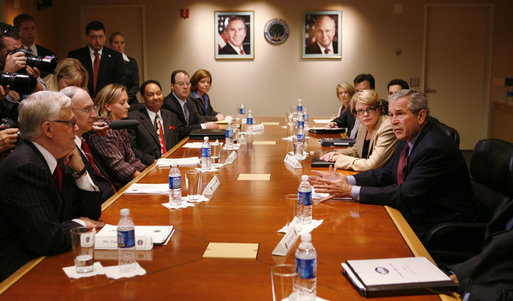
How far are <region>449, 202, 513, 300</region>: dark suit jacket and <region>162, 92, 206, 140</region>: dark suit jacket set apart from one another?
394cm

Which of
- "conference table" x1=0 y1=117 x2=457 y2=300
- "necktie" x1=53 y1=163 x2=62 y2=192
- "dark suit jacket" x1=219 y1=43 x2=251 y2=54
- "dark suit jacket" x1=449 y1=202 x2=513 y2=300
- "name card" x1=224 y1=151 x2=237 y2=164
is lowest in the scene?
"dark suit jacket" x1=449 y1=202 x2=513 y2=300

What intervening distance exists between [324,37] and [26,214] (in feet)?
23.4

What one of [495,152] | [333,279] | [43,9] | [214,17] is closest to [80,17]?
[43,9]

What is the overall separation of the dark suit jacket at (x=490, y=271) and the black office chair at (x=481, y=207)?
0.51 metres

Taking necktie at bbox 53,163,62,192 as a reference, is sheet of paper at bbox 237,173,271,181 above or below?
below

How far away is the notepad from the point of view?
6.22 feet

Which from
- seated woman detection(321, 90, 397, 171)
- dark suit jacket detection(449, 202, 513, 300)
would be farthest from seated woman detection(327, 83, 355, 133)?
dark suit jacket detection(449, 202, 513, 300)

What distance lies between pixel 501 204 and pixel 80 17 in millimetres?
7492

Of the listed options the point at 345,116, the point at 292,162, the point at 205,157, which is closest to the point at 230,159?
the point at 205,157

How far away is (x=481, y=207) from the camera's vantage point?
9.33 ft

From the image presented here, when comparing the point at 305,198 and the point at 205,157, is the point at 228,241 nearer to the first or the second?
the point at 305,198

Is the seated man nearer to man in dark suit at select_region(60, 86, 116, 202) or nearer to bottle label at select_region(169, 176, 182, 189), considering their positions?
bottle label at select_region(169, 176, 182, 189)

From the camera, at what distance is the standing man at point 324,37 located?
27.7ft

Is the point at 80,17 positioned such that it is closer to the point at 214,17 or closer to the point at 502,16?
the point at 214,17
